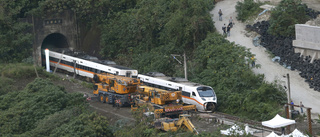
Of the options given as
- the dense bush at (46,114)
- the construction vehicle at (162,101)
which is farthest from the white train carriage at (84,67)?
the dense bush at (46,114)

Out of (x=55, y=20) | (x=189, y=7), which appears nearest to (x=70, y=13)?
(x=55, y=20)

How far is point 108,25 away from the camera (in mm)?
55844

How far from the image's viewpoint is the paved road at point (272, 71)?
35.9 meters

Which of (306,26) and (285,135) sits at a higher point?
(306,26)

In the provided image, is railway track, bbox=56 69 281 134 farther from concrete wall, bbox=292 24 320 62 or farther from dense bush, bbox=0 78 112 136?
concrete wall, bbox=292 24 320 62

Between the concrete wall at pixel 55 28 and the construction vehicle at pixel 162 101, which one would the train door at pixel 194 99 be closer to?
the construction vehicle at pixel 162 101

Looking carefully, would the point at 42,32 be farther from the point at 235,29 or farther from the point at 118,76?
the point at 235,29

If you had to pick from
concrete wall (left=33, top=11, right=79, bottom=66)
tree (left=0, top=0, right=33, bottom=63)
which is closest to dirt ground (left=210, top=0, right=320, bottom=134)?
concrete wall (left=33, top=11, right=79, bottom=66)

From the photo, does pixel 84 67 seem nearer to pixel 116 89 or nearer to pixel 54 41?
pixel 116 89

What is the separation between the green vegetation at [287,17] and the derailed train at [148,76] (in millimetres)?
11756

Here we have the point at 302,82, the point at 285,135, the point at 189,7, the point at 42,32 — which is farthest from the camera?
the point at 42,32

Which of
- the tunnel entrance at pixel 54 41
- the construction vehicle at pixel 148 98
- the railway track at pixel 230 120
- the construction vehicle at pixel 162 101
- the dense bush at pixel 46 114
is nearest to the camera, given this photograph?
the railway track at pixel 230 120

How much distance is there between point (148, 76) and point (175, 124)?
32.9 ft

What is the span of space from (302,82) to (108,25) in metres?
25.3
